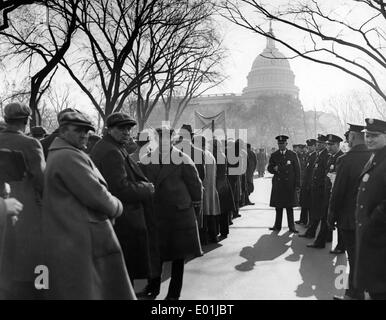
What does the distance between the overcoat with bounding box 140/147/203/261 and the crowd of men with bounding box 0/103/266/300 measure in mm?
11

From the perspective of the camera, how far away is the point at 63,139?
10.9 ft

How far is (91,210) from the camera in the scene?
3.22 m

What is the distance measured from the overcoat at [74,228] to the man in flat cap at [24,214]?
113 cm

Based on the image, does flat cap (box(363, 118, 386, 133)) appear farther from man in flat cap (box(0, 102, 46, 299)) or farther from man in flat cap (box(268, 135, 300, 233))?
man in flat cap (box(268, 135, 300, 233))

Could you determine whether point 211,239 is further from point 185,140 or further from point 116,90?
point 116,90

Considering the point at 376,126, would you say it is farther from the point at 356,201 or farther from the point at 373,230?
the point at 373,230

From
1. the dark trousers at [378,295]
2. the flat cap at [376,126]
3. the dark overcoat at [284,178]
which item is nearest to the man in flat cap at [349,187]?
the flat cap at [376,126]

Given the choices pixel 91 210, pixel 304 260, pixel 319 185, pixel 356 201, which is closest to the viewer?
pixel 91 210

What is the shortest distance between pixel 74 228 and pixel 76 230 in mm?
20

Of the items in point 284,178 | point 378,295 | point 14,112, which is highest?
point 14,112

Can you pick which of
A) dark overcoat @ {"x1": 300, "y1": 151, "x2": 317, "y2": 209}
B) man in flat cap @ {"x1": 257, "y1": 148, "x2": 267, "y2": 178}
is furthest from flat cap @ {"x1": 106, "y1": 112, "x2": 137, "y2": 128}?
man in flat cap @ {"x1": 257, "y1": 148, "x2": 267, "y2": 178}

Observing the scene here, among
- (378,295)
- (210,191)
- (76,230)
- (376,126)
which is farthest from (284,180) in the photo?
(76,230)

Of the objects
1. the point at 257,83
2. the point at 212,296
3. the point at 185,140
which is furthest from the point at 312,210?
the point at 257,83

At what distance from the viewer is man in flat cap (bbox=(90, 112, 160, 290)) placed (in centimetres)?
418
